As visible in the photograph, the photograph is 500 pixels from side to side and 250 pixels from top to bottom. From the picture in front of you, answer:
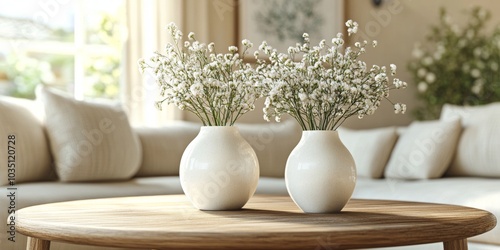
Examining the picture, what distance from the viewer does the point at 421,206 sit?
2.29m

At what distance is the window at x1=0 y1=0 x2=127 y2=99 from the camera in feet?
14.8

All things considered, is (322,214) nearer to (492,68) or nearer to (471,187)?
(471,187)

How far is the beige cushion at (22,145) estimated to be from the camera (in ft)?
10.8

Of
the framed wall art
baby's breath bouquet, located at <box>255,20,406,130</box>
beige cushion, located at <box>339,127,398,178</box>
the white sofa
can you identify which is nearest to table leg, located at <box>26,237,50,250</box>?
baby's breath bouquet, located at <box>255,20,406,130</box>

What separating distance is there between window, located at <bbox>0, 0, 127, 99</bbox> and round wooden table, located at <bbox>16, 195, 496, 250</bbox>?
2.46m

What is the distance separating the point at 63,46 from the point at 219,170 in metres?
2.81

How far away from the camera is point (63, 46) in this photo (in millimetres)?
4680

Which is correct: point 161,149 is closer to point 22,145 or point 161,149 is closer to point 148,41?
point 148,41

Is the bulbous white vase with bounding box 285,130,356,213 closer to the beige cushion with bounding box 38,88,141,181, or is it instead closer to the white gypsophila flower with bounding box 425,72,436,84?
the beige cushion with bounding box 38,88,141,181

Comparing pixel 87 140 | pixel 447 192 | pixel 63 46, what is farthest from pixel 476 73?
pixel 87 140

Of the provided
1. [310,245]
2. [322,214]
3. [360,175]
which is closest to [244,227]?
[310,245]

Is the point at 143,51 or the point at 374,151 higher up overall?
the point at 143,51

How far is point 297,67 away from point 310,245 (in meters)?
0.63

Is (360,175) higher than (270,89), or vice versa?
(270,89)
